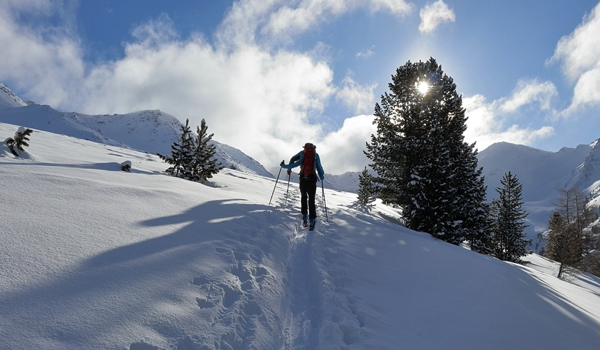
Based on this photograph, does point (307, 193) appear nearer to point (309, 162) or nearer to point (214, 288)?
point (309, 162)

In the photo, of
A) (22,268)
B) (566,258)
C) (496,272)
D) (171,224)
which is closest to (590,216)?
(566,258)

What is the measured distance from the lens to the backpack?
830 centimetres

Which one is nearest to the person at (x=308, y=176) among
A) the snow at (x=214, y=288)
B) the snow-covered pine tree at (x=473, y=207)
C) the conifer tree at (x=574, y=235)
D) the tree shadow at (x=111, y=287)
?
the snow at (x=214, y=288)

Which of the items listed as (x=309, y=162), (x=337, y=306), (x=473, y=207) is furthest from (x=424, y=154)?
(x=337, y=306)

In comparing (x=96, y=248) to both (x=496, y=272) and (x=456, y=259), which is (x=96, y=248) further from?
(x=496, y=272)

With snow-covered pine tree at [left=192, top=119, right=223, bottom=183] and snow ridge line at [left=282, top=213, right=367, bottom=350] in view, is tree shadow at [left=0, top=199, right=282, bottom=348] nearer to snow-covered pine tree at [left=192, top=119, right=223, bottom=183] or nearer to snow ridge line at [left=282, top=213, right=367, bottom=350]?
snow ridge line at [left=282, top=213, right=367, bottom=350]

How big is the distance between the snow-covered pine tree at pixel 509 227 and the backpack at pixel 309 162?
2269cm

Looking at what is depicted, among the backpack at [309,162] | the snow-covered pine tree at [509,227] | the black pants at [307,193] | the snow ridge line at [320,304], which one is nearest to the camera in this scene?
the snow ridge line at [320,304]

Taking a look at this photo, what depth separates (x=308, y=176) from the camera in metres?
8.25

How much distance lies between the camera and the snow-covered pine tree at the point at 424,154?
13211 millimetres

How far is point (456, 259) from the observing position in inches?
247

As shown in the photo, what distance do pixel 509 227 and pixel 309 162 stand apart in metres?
25.4

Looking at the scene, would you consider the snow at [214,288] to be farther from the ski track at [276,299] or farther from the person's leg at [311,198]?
the person's leg at [311,198]

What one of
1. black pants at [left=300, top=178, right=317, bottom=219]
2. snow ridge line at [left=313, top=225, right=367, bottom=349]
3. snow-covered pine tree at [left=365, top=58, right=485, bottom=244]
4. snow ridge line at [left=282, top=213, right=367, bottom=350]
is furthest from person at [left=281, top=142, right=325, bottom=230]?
snow-covered pine tree at [left=365, top=58, right=485, bottom=244]
